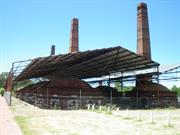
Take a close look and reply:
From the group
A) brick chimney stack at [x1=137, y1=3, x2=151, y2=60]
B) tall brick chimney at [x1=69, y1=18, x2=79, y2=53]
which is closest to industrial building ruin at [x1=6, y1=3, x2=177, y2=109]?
brick chimney stack at [x1=137, y1=3, x2=151, y2=60]

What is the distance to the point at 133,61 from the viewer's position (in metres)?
29.9

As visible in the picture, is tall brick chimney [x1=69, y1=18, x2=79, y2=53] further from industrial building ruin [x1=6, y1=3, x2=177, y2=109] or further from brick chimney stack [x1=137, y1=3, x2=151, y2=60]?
brick chimney stack [x1=137, y1=3, x2=151, y2=60]

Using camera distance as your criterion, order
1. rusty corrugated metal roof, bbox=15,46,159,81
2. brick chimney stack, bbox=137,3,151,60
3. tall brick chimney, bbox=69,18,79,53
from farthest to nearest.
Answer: tall brick chimney, bbox=69,18,79,53 → brick chimney stack, bbox=137,3,151,60 → rusty corrugated metal roof, bbox=15,46,159,81

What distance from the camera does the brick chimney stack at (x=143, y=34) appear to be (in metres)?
33.4

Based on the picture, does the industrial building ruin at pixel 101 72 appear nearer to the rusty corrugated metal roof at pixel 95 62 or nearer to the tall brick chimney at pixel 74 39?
the rusty corrugated metal roof at pixel 95 62

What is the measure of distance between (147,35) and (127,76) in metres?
5.16

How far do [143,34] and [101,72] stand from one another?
22.5ft

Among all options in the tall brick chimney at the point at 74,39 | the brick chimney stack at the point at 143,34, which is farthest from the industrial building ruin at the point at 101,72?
the tall brick chimney at the point at 74,39

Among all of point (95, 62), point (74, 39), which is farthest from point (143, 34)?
point (74, 39)

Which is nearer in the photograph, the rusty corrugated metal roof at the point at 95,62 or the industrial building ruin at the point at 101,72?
the rusty corrugated metal roof at the point at 95,62

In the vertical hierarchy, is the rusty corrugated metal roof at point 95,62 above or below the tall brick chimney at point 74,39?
below

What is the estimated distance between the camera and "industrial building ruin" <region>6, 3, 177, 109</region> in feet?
86.1

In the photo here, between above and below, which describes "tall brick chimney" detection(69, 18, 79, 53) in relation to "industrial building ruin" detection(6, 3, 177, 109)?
above

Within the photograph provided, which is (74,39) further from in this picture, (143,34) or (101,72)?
(143,34)
